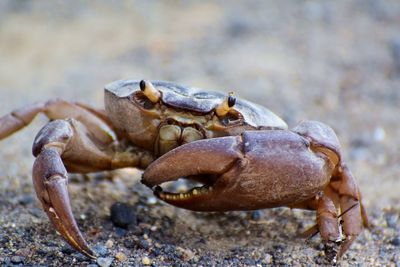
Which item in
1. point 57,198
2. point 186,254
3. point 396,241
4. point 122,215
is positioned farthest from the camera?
point 396,241

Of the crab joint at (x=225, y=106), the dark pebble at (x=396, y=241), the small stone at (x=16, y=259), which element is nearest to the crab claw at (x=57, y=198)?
the small stone at (x=16, y=259)

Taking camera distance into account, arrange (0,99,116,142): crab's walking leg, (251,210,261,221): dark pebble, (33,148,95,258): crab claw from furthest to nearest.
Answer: (251,210,261,221): dark pebble
(0,99,116,142): crab's walking leg
(33,148,95,258): crab claw

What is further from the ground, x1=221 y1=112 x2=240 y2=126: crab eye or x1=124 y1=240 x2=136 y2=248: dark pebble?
x1=221 y1=112 x2=240 y2=126: crab eye

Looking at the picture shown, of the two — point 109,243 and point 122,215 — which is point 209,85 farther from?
point 109,243

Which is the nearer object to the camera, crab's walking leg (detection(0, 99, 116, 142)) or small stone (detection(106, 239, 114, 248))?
small stone (detection(106, 239, 114, 248))

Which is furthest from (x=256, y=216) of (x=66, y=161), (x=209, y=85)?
(x=209, y=85)

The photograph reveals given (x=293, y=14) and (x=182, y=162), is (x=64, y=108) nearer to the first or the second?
(x=182, y=162)

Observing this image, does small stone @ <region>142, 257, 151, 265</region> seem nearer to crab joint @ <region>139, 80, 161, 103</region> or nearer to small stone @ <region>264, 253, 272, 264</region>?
small stone @ <region>264, 253, 272, 264</region>

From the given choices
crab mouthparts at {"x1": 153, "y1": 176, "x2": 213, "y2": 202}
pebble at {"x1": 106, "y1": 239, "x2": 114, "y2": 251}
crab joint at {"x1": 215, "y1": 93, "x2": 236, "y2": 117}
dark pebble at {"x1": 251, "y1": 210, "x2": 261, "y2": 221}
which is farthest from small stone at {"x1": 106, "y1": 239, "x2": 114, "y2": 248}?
dark pebble at {"x1": 251, "y1": 210, "x2": 261, "y2": 221}
